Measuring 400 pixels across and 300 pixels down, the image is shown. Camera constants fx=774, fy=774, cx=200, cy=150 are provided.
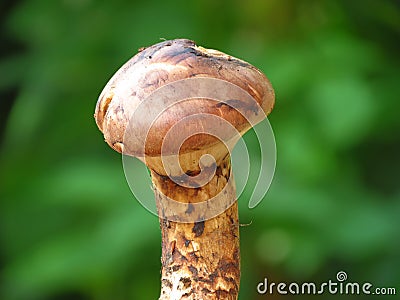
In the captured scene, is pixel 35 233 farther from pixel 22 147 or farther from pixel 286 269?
pixel 286 269

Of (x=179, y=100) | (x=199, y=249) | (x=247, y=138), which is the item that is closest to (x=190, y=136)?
(x=179, y=100)

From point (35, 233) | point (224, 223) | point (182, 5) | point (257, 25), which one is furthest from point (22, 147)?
point (224, 223)

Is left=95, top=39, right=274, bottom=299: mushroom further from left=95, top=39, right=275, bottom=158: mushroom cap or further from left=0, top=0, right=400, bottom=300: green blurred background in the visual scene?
left=0, top=0, right=400, bottom=300: green blurred background

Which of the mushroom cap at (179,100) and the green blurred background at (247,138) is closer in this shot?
the mushroom cap at (179,100)

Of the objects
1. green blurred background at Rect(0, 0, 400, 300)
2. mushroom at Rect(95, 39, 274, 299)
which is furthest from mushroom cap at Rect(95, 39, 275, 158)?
green blurred background at Rect(0, 0, 400, 300)

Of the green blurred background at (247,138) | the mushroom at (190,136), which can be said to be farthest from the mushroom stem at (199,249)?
the green blurred background at (247,138)

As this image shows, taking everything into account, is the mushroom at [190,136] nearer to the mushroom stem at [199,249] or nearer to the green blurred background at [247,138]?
the mushroom stem at [199,249]
